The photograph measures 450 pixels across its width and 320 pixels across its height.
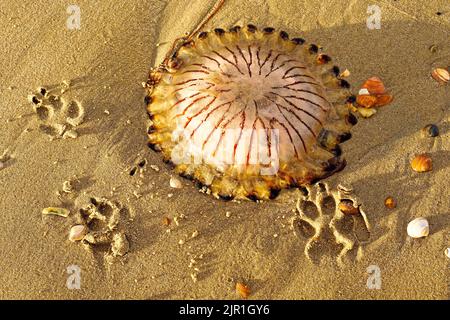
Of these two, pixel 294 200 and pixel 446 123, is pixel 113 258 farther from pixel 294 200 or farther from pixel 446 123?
pixel 446 123

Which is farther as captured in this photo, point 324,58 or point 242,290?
point 324,58

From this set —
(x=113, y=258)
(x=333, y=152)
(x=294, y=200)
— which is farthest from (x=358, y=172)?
(x=113, y=258)

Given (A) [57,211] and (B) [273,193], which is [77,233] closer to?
(A) [57,211]

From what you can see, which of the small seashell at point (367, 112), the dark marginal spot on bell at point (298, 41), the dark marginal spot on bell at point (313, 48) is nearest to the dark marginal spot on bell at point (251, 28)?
the dark marginal spot on bell at point (298, 41)

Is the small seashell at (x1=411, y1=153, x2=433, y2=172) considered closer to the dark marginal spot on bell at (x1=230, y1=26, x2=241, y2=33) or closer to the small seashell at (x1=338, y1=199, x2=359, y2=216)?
the small seashell at (x1=338, y1=199, x2=359, y2=216)

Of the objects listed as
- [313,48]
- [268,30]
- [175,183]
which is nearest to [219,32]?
[268,30]
